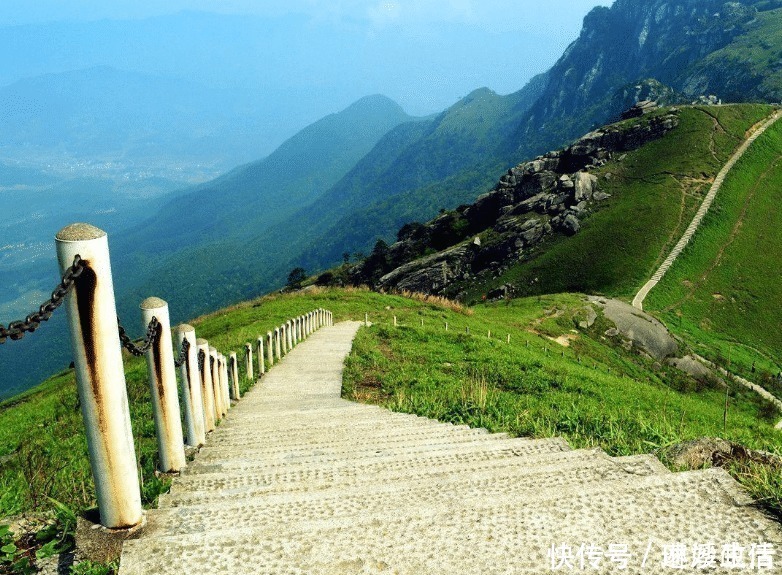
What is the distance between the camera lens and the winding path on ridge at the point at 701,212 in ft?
159

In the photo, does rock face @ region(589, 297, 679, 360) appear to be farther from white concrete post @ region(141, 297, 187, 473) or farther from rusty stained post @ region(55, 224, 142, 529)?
rusty stained post @ region(55, 224, 142, 529)

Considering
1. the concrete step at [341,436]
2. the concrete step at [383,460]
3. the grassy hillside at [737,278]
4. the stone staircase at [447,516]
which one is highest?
the stone staircase at [447,516]

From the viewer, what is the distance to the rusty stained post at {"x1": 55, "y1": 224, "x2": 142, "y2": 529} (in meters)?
3.36

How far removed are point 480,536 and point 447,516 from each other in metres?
0.26

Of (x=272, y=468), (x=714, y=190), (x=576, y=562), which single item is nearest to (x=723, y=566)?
(x=576, y=562)

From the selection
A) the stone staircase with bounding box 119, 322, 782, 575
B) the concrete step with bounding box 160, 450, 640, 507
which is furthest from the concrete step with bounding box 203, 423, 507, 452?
the concrete step with bounding box 160, 450, 640, 507

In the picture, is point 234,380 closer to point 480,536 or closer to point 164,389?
point 164,389

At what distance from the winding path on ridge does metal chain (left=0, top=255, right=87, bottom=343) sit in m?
47.0

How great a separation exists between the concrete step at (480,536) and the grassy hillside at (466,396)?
72 cm

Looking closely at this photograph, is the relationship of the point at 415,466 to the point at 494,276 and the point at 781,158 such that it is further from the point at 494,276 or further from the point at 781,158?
the point at 781,158

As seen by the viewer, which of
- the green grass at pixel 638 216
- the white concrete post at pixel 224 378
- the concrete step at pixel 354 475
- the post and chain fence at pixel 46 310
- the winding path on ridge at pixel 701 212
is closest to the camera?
the post and chain fence at pixel 46 310

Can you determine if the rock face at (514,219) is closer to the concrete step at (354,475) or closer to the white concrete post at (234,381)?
the white concrete post at (234,381)

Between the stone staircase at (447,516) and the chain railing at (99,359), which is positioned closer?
the stone staircase at (447,516)

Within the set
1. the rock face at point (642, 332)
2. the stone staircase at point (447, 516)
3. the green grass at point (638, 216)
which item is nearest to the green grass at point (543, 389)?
the stone staircase at point (447, 516)
